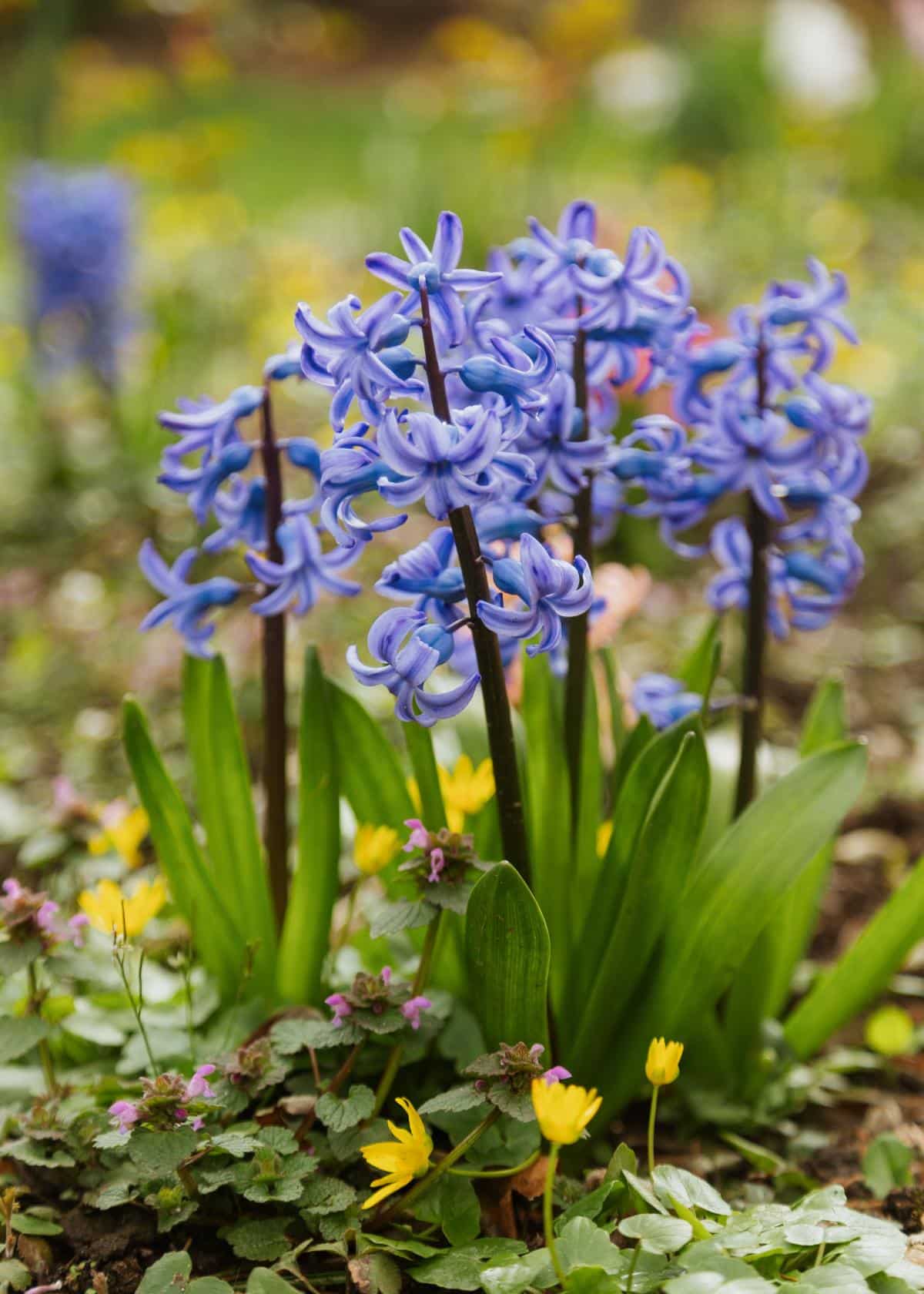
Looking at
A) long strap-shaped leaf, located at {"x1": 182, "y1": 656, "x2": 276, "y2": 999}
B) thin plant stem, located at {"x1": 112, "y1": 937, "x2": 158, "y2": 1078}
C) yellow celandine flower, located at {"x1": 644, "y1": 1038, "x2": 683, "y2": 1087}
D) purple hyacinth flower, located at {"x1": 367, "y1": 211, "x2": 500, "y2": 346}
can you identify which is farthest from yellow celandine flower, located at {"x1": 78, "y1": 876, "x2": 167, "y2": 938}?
purple hyacinth flower, located at {"x1": 367, "y1": 211, "x2": 500, "y2": 346}

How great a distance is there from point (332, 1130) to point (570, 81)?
9.26 meters

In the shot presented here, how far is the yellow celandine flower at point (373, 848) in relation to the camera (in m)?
1.74

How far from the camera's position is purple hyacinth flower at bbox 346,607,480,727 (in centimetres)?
135

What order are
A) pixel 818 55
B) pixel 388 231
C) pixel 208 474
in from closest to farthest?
1. pixel 208 474
2. pixel 388 231
3. pixel 818 55

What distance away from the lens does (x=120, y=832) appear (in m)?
1.94

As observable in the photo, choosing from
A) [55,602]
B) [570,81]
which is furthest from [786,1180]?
[570,81]

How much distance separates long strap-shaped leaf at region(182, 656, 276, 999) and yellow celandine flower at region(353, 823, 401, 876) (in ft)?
0.62

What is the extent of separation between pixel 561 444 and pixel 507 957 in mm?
620

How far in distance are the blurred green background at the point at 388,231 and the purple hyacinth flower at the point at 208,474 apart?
4.33ft

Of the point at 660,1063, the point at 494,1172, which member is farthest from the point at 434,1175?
the point at 660,1063

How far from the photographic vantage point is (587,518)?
172 cm

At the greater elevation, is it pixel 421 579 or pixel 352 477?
pixel 352 477

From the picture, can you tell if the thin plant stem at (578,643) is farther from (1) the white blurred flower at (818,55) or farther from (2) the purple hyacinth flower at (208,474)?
(1) the white blurred flower at (818,55)

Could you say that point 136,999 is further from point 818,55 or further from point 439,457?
point 818,55
